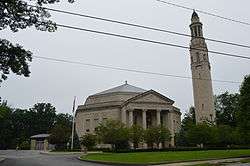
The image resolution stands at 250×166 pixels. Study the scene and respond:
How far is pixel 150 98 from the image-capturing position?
8475cm

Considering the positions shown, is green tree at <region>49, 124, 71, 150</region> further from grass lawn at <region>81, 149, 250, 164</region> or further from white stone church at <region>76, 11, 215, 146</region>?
grass lawn at <region>81, 149, 250, 164</region>

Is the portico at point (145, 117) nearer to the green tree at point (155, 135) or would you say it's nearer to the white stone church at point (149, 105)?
the white stone church at point (149, 105)

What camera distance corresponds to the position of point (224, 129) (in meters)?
66.0

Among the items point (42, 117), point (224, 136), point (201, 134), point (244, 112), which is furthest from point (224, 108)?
point (244, 112)

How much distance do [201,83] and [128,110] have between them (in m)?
19.7

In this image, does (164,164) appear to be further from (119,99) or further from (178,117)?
(178,117)

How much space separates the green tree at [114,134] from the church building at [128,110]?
681 inches

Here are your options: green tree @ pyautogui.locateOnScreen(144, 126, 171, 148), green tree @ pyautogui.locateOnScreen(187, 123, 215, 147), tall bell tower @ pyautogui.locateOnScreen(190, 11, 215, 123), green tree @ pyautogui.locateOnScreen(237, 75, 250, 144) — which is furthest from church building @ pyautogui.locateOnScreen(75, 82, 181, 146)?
green tree @ pyautogui.locateOnScreen(237, 75, 250, 144)

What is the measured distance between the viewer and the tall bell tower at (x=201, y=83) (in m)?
85.1

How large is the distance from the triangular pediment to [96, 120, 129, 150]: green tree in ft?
63.5

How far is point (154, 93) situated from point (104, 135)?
2583 cm

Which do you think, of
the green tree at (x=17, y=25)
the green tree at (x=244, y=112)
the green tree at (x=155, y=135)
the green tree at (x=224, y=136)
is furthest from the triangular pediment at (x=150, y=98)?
the green tree at (x=17, y=25)

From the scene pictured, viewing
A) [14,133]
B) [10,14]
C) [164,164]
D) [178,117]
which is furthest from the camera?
[14,133]

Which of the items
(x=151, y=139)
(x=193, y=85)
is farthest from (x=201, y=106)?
(x=151, y=139)
